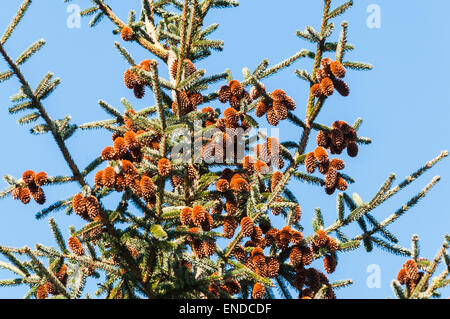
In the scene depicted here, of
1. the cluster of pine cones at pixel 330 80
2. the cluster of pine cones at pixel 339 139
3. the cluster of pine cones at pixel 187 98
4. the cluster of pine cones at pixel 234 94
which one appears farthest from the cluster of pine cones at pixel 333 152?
the cluster of pine cones at pixel 187 98

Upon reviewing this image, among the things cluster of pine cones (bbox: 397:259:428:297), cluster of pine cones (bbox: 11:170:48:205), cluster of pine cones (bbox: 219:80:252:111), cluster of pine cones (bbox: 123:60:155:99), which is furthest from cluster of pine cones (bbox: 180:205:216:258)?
cluster of pine cones (bbox: 123:60:155:99)

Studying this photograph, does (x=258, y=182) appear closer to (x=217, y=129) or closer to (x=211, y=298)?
(x=217, y=129)

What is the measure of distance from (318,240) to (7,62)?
3.23 meters

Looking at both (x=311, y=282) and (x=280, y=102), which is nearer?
(x=311, y=282)

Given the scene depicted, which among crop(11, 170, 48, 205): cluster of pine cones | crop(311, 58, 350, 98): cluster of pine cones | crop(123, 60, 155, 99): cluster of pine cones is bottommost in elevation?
crop(11, 170, 48, 205): cluster of pine cones

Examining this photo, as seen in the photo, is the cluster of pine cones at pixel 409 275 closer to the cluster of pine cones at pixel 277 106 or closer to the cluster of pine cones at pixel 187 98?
the cluster of pine cones at pixel 277 106

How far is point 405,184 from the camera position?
4.89 metres

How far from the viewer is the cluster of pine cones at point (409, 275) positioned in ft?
13.4

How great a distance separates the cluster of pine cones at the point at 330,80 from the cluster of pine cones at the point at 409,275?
81.1 inches

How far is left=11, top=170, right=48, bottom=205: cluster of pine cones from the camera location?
187 inches

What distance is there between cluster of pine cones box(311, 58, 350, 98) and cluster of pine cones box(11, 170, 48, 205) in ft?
9.57

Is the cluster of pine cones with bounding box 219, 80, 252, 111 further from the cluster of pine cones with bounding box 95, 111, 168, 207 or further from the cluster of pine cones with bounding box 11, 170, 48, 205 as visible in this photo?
the cluster of pine cones with bounding box 11, 170, 48, 205

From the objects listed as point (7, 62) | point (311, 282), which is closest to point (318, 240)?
point (311, 282)
